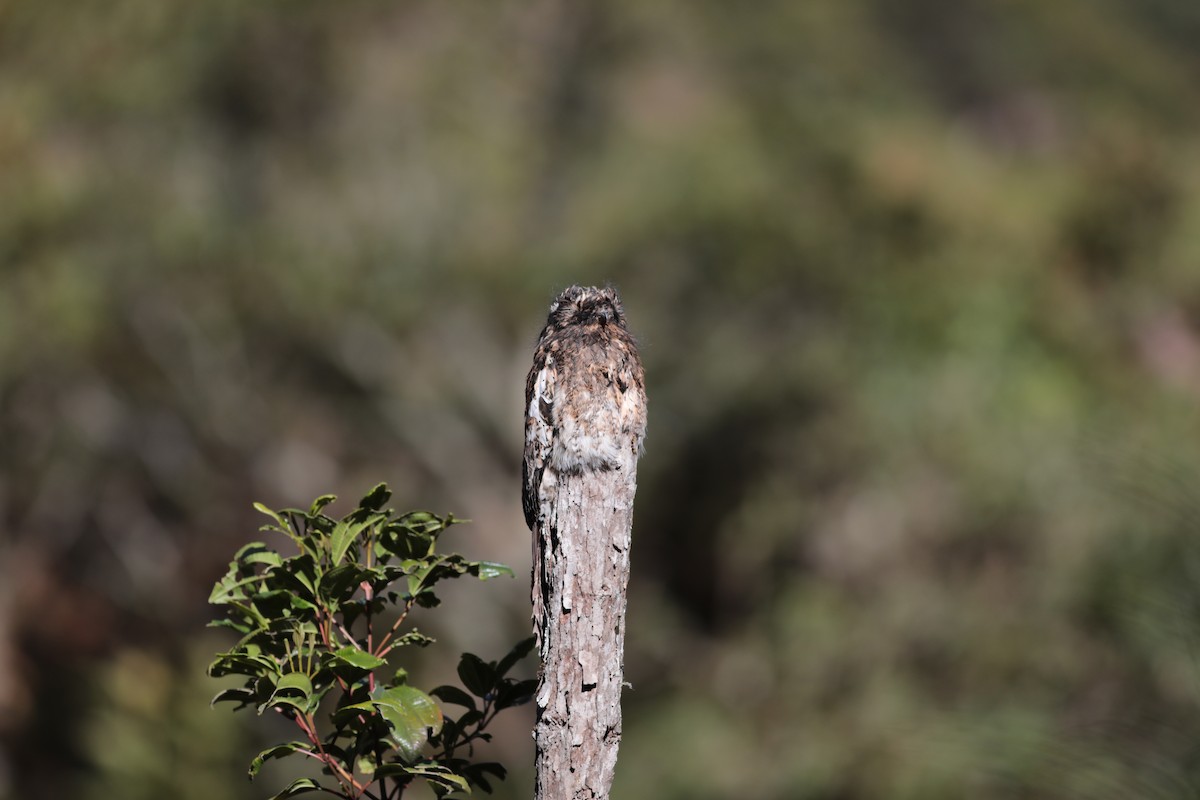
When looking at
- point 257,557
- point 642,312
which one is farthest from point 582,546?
point 642,312

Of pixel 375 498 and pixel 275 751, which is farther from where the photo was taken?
pixel 375 498

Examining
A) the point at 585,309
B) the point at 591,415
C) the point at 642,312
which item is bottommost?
the point at 591,415

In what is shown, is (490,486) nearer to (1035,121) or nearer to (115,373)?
(115,373)

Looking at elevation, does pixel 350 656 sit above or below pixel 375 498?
below

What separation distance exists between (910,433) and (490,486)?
3122 millimetres

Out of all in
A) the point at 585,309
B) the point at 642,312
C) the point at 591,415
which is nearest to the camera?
the point at 591,415

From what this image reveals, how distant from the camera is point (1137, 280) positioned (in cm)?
779

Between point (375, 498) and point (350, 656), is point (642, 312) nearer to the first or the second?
point (375, 498)

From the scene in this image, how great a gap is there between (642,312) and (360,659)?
22.0 feet

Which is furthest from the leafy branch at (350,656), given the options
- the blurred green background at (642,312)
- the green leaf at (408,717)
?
the blurred green background at (642,312)

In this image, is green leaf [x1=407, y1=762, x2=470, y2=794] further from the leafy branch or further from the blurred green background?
the blurred green background

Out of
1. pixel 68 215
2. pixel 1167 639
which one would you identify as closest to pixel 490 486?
pixel 68 215

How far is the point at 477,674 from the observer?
135 centimetres

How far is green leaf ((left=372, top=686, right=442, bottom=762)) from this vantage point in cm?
118
